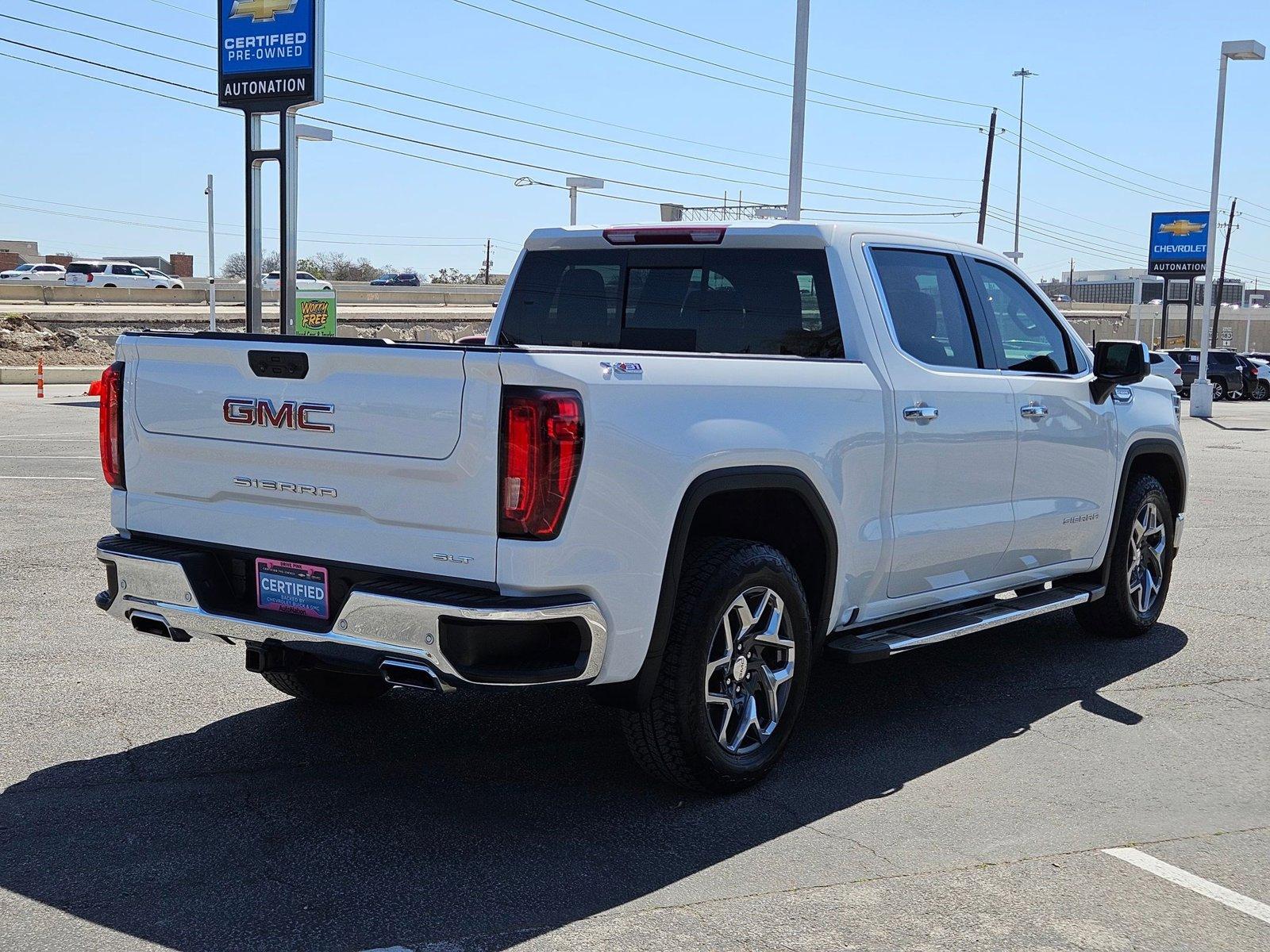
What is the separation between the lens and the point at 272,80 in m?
22.2

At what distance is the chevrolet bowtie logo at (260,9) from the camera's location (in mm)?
21844

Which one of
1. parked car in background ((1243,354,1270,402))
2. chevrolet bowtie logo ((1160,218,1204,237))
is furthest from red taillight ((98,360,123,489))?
chevrolet bowtie logo ((1160,218,1204,237))

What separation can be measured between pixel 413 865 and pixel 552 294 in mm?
2985

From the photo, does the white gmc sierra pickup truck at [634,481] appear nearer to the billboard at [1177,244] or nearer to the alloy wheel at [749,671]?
the alloy wheel at [749,671]

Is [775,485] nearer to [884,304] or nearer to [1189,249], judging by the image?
[884,304]

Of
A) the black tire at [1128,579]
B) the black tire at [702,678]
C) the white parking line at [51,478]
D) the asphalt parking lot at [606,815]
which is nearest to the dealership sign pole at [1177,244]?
the white parking line at [51,478]

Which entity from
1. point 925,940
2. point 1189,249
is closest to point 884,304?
point 925,940

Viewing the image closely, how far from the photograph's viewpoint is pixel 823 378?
518cm

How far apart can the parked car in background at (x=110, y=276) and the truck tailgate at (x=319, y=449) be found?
64.8 metres

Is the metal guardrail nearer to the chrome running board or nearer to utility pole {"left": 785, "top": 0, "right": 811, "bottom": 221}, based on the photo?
utility pole {"left": 785, "top": 0, "right": 811, "bottom": 221}

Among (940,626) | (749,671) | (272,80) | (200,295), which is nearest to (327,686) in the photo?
(749,671)

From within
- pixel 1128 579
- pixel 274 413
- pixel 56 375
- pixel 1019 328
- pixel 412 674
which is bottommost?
pixel 56 375

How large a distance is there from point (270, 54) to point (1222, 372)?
32712mm

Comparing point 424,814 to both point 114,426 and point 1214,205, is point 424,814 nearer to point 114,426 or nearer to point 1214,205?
point 114,426
